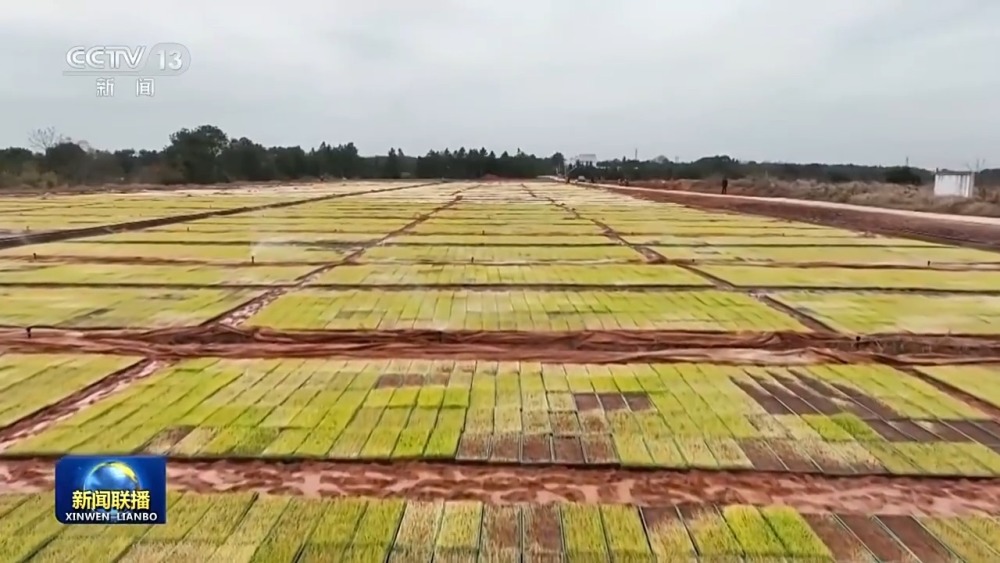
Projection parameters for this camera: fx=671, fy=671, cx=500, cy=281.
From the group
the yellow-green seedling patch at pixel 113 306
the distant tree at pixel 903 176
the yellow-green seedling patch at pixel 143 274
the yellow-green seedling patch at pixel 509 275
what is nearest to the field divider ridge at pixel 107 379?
the yellow-green seedling patch at pixel 113 306

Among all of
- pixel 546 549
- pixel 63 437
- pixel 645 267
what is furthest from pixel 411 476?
pixel 645 267

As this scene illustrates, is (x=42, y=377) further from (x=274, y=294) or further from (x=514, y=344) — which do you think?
(x=514, y=344)

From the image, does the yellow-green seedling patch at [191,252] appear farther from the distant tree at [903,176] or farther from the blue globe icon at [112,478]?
the distant tree at [903,176]

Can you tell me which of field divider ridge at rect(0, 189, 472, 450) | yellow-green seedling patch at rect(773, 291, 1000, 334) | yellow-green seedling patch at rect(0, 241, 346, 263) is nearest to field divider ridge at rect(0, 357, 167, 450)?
field divider ridge at rect(0, 189, 472, 450)

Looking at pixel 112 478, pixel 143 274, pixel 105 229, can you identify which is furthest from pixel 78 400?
pixel 105 229

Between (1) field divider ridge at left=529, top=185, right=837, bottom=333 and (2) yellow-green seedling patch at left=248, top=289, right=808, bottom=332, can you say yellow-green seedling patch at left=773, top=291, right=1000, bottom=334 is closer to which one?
(1) field divider ridge at left=529, top=185, right=837, bottom=333

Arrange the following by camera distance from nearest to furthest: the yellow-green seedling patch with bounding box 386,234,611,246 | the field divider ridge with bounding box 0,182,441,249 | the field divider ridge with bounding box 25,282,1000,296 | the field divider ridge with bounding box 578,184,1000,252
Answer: the field divider ridge with bounding box 25,282,1000,296
the field divider ridge with bounding box 0,182,441,249
the yellow-green seedling patch with bounding box 386,234,611,246
the field divider ridge with bounding box 578,184,1000,252
